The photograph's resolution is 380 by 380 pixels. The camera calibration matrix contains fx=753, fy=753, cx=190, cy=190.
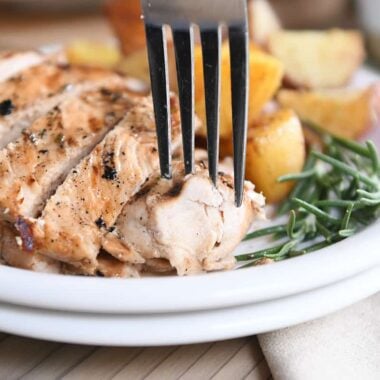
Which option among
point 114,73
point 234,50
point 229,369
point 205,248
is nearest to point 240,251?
point 205,248

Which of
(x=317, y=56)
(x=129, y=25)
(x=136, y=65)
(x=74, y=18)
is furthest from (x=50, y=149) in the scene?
(x=74, y=18)

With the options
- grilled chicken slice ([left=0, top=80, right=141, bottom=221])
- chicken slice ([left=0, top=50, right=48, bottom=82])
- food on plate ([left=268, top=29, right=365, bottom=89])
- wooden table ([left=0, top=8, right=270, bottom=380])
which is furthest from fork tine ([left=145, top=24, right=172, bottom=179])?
food on plate ([left=268, top=29, right=365, bottom=89])

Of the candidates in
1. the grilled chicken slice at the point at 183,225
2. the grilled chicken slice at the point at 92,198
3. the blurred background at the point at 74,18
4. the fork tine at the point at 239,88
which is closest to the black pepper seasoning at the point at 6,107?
the grilled chicken slice at the point at 92,198

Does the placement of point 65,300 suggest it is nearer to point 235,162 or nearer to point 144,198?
point 144,198

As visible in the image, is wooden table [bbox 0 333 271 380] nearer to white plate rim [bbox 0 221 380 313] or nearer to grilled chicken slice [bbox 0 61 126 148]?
white plate rim [bbox 0 221 380 313]

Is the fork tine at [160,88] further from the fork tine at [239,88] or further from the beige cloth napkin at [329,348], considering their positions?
the beige cloth napkin at [329,348]

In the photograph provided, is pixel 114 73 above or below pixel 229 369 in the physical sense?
above

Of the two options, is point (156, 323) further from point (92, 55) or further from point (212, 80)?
point (92, 55)
